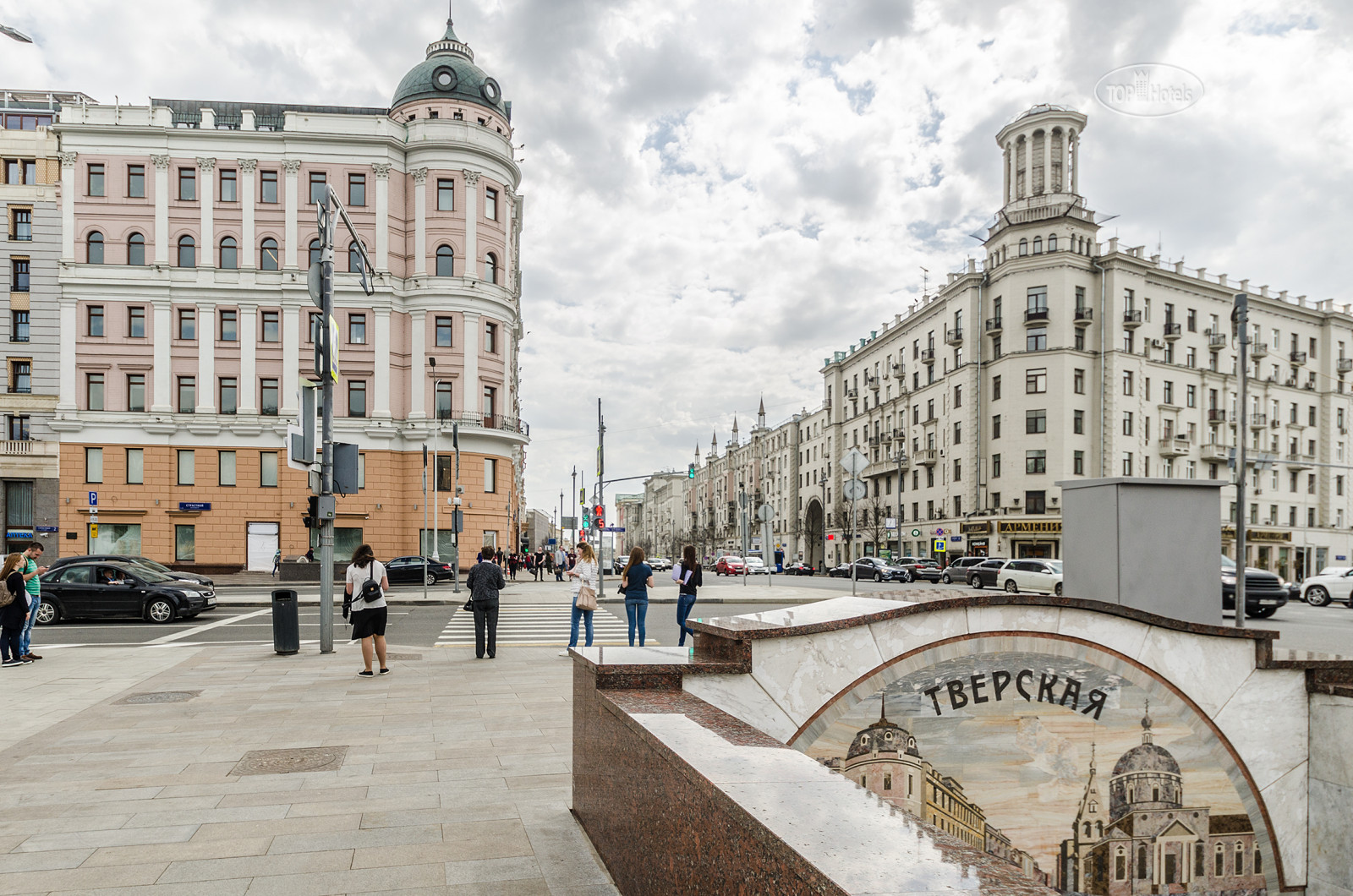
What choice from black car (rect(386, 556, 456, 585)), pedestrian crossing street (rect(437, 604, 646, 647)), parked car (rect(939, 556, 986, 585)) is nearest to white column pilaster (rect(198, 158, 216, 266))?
black car (rect(386, 556, 456, 585))

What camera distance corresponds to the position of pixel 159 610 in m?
20.9

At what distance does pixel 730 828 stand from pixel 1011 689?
4359 mm

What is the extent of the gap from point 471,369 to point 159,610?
78.3 ft

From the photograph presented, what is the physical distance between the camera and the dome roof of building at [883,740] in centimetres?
607

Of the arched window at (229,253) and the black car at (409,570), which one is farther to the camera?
the arched window at (229,253)

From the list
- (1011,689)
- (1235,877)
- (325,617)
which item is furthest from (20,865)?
(325,617)

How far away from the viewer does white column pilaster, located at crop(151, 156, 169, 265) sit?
42031 mm

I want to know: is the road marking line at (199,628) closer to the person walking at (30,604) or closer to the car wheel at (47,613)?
the person walking at (30,604)

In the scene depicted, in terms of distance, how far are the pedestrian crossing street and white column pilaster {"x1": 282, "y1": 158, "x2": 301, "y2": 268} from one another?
998 inches

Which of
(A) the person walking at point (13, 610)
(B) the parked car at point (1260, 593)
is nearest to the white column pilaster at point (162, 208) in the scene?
(A) the person walking at point (13, 610)

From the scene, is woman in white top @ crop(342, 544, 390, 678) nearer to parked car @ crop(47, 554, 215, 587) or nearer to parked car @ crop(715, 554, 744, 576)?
parked car @ crop(47, 554, 215, 587)

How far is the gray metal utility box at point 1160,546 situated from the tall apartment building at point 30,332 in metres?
49.7

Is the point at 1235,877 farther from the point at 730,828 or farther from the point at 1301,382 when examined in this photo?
the point at 1301,382

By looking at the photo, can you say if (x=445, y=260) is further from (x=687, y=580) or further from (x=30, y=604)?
(x=687, y=580)
